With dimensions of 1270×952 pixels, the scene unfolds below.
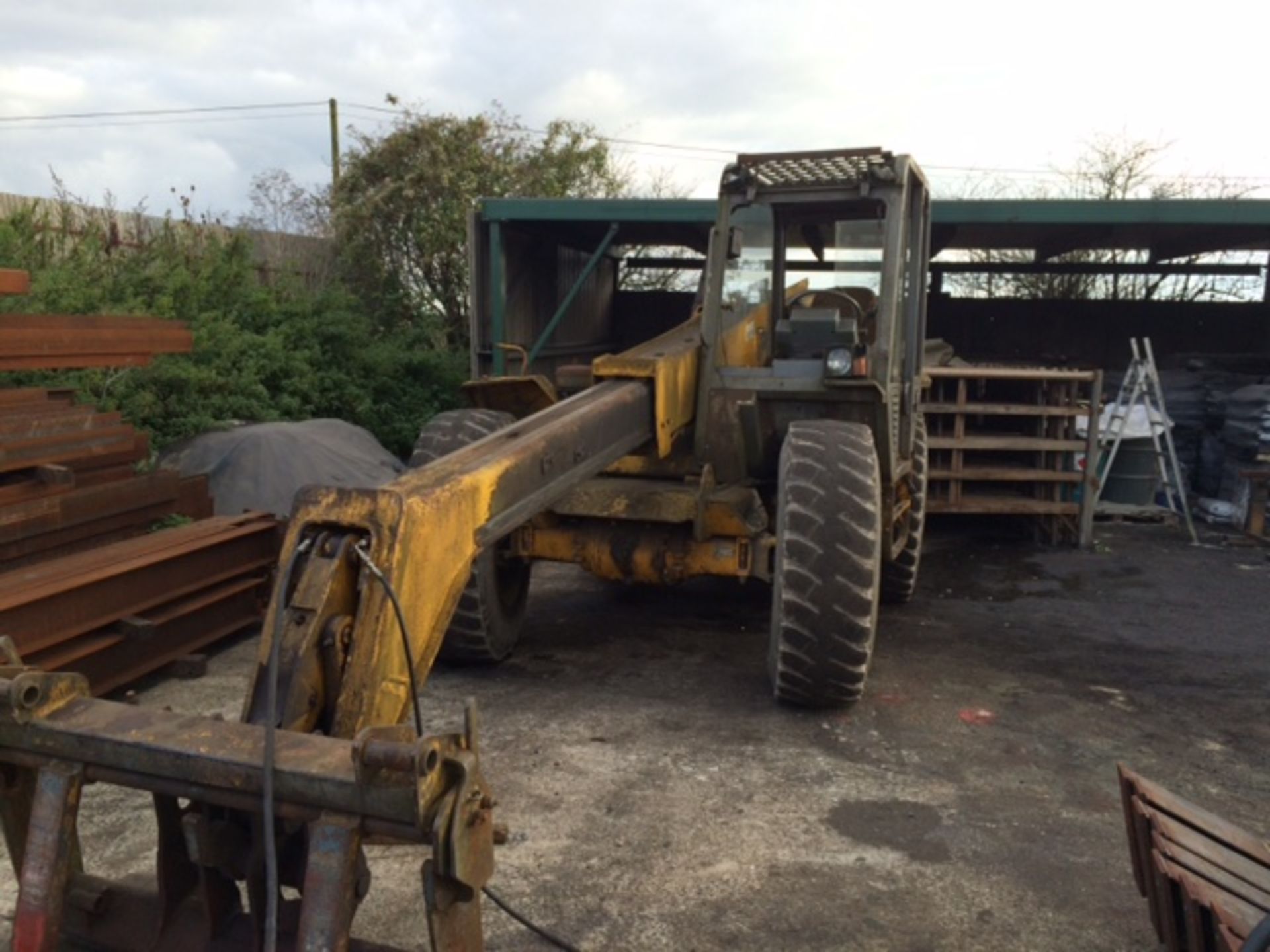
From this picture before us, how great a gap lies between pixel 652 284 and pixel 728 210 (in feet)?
35.0

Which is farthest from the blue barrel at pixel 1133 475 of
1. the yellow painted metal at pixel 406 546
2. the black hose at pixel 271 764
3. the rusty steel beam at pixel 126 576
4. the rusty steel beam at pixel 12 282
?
the black hose at pixel 271 764

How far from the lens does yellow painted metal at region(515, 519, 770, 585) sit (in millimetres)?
5492

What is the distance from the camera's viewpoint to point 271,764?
2299 millimetres

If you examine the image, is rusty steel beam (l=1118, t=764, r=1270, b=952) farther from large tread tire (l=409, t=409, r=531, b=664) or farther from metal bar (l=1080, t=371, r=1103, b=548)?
metal bar (l=1080, t=371, r=1103, b=548)

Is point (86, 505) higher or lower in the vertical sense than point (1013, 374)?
lower

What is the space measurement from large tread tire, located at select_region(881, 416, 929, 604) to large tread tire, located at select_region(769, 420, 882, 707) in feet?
7.48

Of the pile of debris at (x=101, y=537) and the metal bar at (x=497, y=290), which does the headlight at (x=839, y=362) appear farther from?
the metal bar at (x=497, y=290)

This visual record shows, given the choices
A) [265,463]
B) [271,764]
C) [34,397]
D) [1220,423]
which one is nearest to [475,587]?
[34,397]

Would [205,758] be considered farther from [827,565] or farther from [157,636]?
[157,636]

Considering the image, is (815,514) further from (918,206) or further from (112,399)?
(112,399)

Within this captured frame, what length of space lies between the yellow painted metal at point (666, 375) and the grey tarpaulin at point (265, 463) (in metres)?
3.68

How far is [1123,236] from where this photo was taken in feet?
41.4

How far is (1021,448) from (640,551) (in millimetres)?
5377

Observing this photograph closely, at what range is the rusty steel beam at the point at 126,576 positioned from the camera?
4.89 meters
